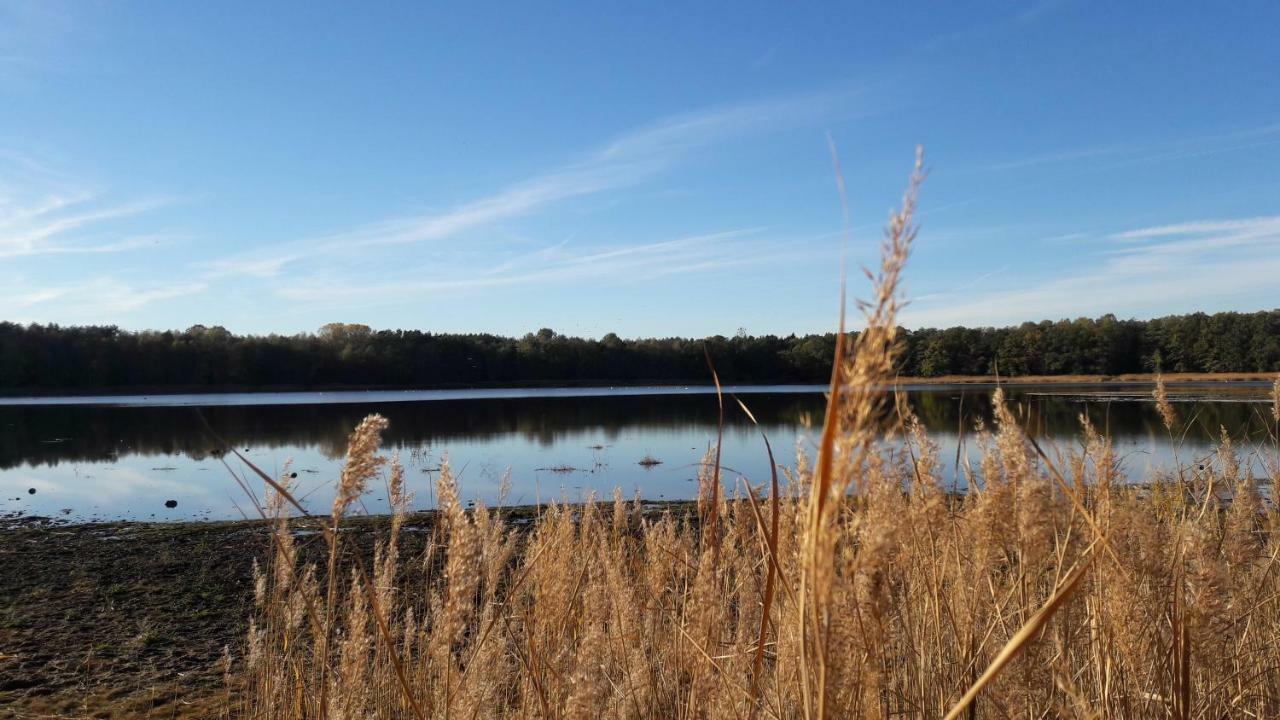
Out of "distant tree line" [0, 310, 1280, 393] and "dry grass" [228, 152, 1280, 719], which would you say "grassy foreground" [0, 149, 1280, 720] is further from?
"distant tree line" [0, 310, 1280, 393]

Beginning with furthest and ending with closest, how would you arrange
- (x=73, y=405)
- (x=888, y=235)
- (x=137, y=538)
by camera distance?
(x=73, y=405)
(x=137, y=538)
(x=888, y=235)

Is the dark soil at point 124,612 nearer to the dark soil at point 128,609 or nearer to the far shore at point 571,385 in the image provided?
the dark soil at point 128,609

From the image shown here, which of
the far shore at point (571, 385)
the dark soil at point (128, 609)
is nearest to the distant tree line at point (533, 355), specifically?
the far shore at point (571, 385)

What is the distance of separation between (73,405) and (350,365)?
30.0 metres

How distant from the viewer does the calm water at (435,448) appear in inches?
722

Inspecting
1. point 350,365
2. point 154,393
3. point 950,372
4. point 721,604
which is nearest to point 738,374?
point 950,372

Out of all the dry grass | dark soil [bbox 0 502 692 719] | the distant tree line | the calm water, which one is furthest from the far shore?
the dry grass

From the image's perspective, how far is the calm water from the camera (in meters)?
18.3

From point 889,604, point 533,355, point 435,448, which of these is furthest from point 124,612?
point 533,355

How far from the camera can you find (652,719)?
3.02 m

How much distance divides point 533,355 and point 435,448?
219ft

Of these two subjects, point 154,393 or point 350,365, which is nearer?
point 154,393

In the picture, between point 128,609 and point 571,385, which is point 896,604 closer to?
point 128,609

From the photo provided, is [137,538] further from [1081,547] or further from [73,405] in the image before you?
[73,405]
